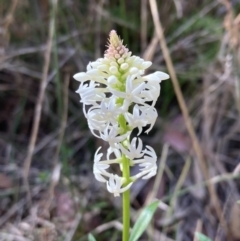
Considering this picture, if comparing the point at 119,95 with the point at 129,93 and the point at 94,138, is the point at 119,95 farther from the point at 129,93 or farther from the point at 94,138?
the point at 94,138

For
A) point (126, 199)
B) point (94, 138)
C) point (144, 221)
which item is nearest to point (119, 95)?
point (126, 199)

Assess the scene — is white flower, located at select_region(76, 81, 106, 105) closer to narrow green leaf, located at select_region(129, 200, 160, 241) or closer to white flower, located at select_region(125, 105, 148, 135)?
white flower, located at select_region(125, 105, 148, 135)

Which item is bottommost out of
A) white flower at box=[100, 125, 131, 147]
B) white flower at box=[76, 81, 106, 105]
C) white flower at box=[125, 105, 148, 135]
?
white flower at box=[100, 125, 131, 147]

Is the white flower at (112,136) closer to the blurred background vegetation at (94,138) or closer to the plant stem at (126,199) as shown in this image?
the plant stem at (126,199)

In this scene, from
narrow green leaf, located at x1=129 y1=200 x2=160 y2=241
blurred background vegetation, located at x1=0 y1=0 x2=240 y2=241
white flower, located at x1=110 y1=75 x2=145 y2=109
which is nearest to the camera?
white flower, located at x1=110 y1=75 x2=145 y2=109

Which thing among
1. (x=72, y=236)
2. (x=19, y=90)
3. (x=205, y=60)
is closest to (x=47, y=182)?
(x=72, y=236)

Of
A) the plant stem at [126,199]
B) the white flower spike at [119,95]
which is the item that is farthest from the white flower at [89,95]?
the plant stem at [126,199]

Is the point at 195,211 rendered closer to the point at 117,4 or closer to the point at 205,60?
the point at 205,60

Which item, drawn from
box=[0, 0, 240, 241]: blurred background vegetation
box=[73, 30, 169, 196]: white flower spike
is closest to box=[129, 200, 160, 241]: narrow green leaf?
box=[73, 30, 169, 196]: white flower spike

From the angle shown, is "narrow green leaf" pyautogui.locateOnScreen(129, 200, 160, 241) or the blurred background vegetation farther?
the blurred background vegetation
